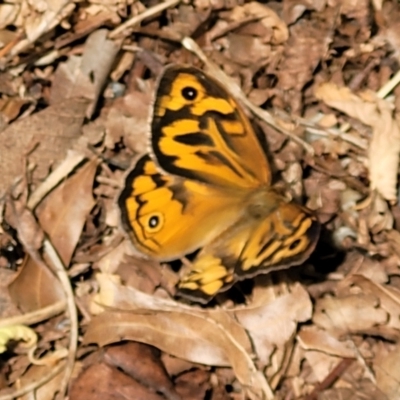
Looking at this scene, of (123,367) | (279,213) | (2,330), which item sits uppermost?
(279,213)

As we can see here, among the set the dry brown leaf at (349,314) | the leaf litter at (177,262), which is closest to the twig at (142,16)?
the leaf litter at (177,262)

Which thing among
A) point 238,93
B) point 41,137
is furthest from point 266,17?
point 41,137

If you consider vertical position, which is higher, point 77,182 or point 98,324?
point 77,182

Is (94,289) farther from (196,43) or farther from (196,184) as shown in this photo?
(196,43)

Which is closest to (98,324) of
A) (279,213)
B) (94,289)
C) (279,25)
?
(94,289)

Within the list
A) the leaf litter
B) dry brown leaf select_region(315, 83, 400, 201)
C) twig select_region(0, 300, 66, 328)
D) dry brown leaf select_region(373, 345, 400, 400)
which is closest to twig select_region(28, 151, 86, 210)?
the leaf litter
